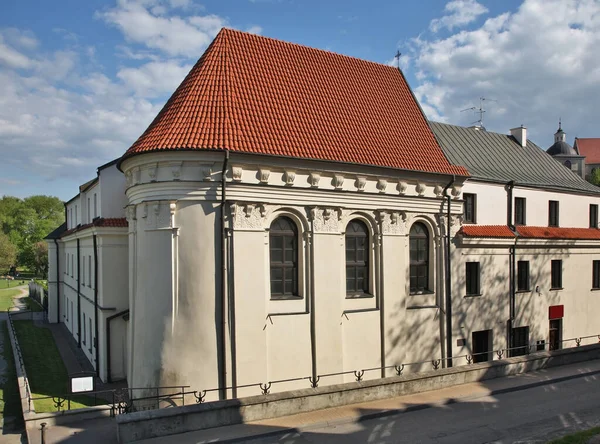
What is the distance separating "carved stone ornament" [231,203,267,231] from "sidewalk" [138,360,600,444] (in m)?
5.46

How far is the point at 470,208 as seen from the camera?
20.9m

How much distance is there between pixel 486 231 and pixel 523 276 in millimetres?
3386

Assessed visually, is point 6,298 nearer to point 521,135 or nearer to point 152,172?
point 152,172

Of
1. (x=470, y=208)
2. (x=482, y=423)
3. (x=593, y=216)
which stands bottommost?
(x=482, y=423)

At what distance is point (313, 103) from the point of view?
17.3 m

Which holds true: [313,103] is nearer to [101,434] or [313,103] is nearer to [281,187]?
[281,187]

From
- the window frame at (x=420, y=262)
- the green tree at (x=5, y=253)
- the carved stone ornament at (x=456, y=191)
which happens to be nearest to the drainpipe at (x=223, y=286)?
the window frame at (x=420, y=262)

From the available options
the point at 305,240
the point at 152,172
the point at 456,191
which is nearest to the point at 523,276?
the point at 456,191

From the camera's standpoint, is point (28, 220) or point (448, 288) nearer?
point (448, 288)

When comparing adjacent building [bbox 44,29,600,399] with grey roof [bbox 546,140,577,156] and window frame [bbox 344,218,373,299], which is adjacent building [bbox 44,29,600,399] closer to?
window frame [bbox 344,218,373,299]

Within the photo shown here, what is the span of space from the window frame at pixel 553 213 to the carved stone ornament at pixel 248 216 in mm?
16245

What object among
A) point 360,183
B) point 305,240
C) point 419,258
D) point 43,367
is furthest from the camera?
point 43,367

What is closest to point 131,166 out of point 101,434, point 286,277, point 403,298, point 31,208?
point 286,277

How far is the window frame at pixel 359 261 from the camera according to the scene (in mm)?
16688
